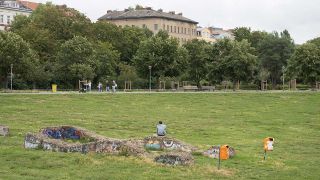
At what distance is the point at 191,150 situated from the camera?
92.2ft

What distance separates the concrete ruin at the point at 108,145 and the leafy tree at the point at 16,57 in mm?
48772

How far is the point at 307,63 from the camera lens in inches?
3688

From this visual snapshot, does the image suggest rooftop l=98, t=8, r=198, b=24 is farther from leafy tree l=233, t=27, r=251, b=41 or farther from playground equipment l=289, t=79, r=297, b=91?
playground equipment l=289, t=79, r=297, b=91

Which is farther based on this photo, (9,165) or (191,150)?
(191,150)

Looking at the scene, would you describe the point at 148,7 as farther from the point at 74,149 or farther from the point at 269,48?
the point at 74,149

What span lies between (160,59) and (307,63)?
24923 mm

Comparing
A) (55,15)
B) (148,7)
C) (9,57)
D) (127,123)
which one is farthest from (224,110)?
(148,7)

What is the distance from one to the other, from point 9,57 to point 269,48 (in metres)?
66.7

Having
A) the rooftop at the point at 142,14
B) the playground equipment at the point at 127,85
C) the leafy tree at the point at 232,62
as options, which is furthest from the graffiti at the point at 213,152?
the rooftop at the point at 142,14

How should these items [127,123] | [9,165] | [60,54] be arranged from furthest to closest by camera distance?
[60,54], [127,123], [9,165]

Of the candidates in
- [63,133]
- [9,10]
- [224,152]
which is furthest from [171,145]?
[9,10]

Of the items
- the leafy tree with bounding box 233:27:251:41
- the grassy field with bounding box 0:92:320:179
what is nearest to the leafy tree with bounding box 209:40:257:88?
the grassy field with bounding box 0:92:320:179

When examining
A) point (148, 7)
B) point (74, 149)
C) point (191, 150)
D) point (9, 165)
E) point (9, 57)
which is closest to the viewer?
point (9, 165)

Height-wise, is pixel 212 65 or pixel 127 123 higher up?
pixel 212 65
